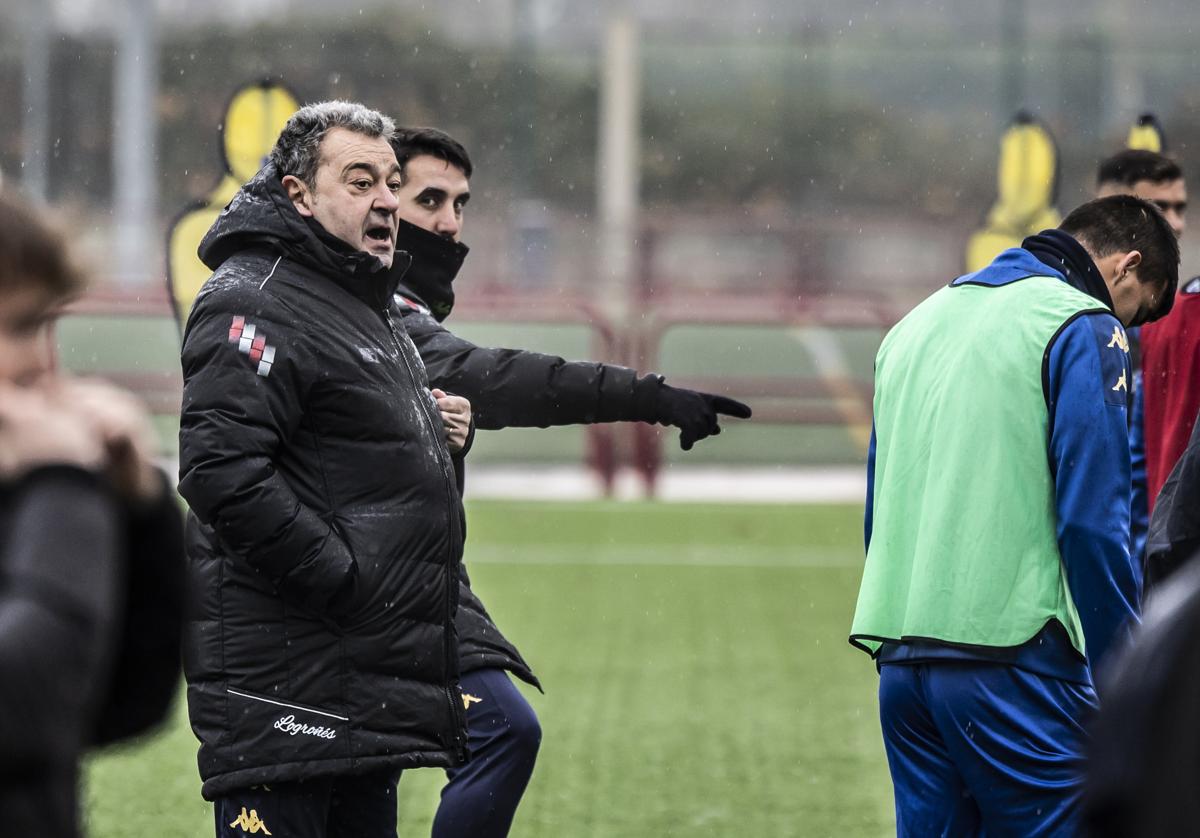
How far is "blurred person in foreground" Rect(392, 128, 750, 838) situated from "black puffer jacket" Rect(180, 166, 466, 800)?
2.26ft

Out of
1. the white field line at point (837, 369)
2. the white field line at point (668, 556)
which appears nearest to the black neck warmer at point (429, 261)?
the white field line at point (668, 556)

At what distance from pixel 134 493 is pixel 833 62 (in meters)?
29.8

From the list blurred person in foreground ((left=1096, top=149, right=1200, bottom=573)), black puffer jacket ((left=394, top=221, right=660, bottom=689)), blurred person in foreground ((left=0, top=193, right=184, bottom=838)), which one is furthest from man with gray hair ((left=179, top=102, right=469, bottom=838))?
blurred person in foreground ((left=1096, top=149, right=1200, bottom=573))

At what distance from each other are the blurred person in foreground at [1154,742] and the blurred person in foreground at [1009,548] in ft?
5.79

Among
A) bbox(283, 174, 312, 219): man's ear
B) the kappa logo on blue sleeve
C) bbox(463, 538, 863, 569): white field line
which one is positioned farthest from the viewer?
bbox(463, 538, 863, 569): white field line

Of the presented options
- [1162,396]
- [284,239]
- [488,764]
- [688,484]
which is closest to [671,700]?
[1162,396]

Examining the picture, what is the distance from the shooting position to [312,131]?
3928 mm

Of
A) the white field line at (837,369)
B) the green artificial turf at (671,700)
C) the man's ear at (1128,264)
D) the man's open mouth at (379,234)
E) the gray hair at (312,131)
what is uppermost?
the gray hair at (312,131)

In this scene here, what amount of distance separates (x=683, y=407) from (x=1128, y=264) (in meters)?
1.06

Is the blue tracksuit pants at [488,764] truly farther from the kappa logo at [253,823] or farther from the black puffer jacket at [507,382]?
the kappa logo at [253,823]

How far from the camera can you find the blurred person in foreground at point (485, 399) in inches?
174

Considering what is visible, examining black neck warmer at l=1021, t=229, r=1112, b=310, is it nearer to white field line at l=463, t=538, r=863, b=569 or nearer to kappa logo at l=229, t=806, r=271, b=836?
kappa logo at l=229, t=806, r=271, b=836

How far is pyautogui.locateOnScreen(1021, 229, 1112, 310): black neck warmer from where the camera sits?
12.5ft

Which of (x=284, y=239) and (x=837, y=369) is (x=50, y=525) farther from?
(x=837, y=369)
